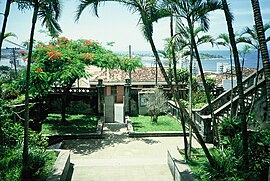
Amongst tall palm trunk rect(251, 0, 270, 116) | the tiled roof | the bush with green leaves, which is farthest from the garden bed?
the tiled roof

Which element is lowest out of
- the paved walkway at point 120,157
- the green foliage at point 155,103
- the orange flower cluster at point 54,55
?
the paved walkway at point 120,157

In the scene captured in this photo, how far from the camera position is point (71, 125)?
1326 centimetres

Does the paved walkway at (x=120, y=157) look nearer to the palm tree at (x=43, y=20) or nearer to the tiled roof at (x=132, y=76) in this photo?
the palm tree at (x=43, y=20)

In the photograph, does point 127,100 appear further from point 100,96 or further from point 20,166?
point 20,166

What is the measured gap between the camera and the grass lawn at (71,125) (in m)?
12.2

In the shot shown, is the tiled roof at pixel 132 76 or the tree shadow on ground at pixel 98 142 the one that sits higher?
the tiled roof at pixel 132 76

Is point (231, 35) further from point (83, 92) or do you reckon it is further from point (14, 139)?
point (83, 92)

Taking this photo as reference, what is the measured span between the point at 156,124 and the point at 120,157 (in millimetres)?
4755

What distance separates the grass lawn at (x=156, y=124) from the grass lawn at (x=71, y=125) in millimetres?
2364

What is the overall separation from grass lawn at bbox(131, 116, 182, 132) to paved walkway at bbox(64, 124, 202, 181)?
3.09 ft

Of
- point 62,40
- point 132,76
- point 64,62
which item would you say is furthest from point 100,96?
point 132,76

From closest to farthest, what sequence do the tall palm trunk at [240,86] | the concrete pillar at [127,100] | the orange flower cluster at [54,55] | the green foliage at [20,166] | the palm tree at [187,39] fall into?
the tall palm trunk at [240,86]
the green foliage at [20,166]
the palm tree at [187,39]
the orange flower cluster at [54,55]
the concrete pillar at [127,100]

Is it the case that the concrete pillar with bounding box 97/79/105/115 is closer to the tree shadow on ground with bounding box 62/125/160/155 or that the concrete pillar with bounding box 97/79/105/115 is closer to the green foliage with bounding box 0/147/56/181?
the tree shadow on ground with bounding box 62/125/160/155

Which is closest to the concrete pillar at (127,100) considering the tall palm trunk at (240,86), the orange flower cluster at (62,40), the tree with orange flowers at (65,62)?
the tree with orange flowers at (65,62)
